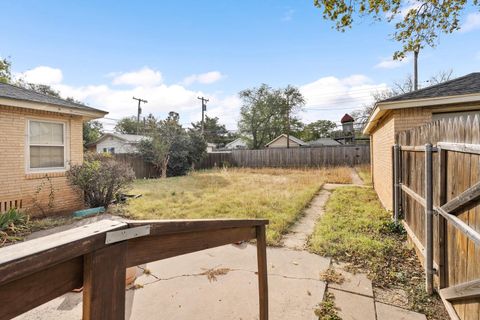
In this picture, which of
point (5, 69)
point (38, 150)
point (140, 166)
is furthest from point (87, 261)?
point (5, 69)

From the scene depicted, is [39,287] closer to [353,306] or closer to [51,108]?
[353,306]

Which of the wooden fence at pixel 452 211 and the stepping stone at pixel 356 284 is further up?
the wooden fence at pixel 452 211

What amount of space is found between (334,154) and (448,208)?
17.5 m

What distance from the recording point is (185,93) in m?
32.3

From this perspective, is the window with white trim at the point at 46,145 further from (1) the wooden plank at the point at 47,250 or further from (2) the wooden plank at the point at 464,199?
(2) the wooden plank at the point at 464,199

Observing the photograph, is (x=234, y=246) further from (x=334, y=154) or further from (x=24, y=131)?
(x=334, y=154)

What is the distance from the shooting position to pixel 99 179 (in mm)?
6430

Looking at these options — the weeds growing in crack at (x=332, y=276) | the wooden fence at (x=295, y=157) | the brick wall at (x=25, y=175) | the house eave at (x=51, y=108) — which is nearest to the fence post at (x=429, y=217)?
the weeds growing in crack at (x=332, y=276)

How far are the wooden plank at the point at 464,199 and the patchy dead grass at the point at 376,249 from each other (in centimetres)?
101

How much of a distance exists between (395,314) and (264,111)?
30.7m

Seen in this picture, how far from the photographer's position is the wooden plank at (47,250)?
55 centimetres

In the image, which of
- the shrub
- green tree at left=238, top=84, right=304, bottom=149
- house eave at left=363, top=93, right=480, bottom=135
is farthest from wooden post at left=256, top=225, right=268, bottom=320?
green tree at left=238, top=84, right=304, bottom=149

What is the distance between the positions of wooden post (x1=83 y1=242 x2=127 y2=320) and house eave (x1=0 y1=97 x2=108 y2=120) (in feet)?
21.0

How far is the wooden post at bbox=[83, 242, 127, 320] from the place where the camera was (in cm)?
73
